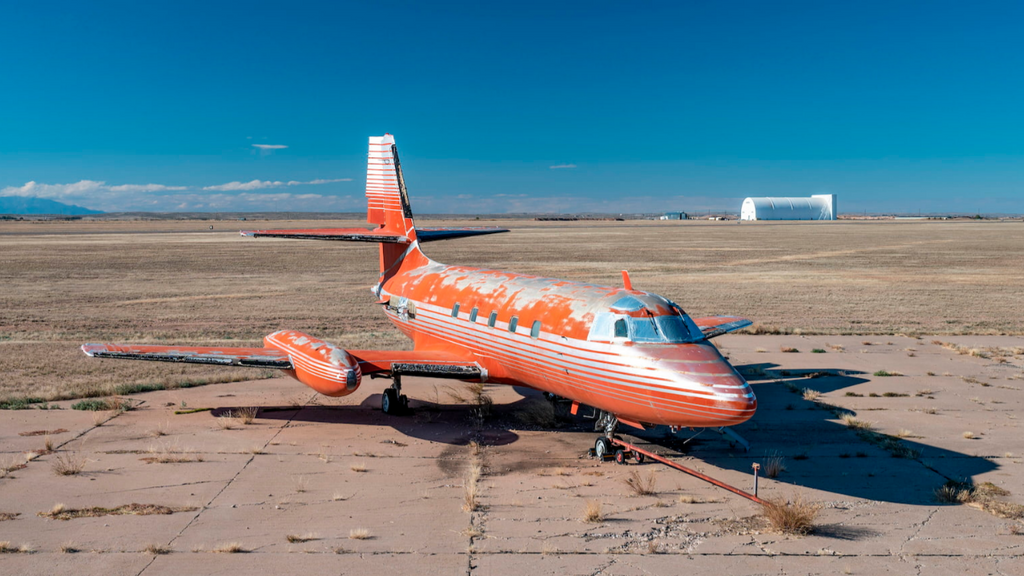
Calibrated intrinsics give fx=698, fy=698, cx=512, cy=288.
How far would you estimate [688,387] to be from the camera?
37.0ft

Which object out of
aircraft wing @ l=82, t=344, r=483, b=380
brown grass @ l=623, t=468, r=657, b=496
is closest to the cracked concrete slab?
brown grass @ l=623, t=468, r=657, b=496

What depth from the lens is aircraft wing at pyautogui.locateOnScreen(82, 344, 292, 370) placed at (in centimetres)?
1506

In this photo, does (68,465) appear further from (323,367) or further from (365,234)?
(365,234)

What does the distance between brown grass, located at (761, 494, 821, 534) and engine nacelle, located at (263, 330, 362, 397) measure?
310 inches

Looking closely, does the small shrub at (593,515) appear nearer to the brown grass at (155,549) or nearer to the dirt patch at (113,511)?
the brown grass at (155,549)

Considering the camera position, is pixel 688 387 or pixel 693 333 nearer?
pixel 688 387

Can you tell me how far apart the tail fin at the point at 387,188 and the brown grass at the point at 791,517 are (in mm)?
14727

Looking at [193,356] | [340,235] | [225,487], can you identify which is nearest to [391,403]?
[193,356]

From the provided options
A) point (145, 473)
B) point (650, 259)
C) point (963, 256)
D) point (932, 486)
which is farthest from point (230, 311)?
point (963, 256)

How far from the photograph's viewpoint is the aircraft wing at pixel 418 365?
50.1 ft

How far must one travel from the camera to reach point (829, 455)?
13.9m

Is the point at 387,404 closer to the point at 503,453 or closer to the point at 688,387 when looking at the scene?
the point at 503,453

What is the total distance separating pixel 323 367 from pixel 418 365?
206cm

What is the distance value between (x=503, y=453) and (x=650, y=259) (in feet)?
182
